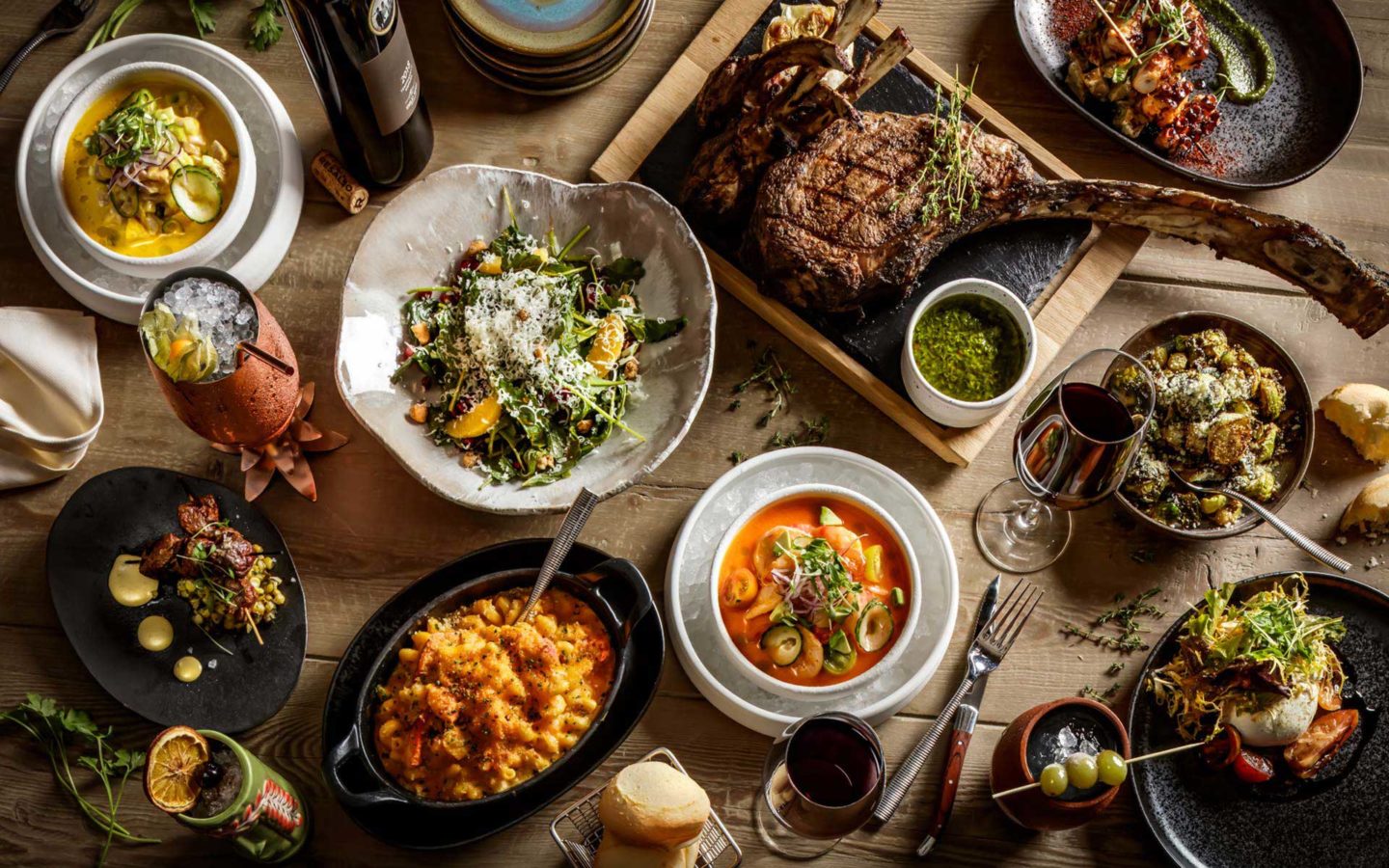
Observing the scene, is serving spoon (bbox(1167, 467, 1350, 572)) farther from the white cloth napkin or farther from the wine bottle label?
the white cloth napkin

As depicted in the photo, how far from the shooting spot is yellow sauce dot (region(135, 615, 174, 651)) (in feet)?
7.51

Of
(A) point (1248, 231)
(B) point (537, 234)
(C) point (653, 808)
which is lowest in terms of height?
(C) point (653, 808)

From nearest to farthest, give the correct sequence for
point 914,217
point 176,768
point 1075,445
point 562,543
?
point 176,768, point 1075,445, point 562,543, point 914,217

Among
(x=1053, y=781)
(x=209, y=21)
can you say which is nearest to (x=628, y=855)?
(x=1053, y=781)

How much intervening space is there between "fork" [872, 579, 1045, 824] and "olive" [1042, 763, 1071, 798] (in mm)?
267

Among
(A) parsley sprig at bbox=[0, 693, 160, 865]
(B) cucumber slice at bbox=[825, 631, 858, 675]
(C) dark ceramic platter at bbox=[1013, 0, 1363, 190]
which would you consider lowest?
(A) parsley sprig at bbox=[0, 693, 160, 865]

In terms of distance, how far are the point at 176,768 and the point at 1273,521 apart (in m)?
2.34

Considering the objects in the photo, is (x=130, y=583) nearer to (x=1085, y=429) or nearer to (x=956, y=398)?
(x=956, y=398)

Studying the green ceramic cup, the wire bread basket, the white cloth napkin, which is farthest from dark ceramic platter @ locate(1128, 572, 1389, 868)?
the white cloth napkin

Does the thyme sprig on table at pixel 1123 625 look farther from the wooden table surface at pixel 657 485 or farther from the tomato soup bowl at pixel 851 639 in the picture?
the tomato soup bowl at pixel 851 639

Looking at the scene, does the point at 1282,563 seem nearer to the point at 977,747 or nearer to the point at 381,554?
the point at 977,747

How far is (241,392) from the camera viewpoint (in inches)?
85.3

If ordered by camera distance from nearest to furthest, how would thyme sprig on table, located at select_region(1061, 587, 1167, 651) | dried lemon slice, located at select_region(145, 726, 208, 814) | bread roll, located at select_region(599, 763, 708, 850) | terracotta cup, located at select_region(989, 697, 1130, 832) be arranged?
dried lemon slice, located at select_region(145, 726, 208, 814) → bread roll, located at select_region(599, 763, 708, 850) → terracotta cup, located at select_region(989, 697, 1130, 832) → thyme sprig on table, located at select_region(1061, 587, 1167, 651)

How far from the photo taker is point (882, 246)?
242 cm
